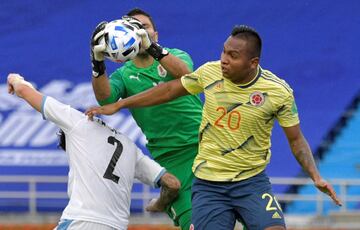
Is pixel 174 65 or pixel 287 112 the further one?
pixel 174 65

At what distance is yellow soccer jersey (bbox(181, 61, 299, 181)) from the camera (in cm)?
952

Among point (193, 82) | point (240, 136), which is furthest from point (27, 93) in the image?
point (240, 136)

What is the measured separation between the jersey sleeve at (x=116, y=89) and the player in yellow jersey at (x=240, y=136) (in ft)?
1.78

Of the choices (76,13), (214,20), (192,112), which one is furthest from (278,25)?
(192,112)

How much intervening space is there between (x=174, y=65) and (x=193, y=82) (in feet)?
1.23

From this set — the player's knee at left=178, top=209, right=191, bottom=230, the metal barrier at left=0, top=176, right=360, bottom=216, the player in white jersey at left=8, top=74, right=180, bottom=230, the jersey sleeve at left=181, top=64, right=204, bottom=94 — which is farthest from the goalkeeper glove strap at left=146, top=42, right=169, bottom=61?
the metal barrier at left=0, top=176, right=360, bottom=216

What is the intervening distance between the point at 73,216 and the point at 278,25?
14.2 m

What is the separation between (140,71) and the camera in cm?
1066

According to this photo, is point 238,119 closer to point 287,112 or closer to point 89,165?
point 287,112

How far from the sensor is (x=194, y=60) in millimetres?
22672

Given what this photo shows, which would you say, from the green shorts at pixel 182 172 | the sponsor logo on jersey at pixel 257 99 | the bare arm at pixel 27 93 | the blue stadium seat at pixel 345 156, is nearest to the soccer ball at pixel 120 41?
the bare arm at pixel 27 93

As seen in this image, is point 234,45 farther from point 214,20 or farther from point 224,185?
point 214,20

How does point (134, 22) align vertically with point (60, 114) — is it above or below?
above

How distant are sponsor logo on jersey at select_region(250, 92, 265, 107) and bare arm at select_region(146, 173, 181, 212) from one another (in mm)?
919
